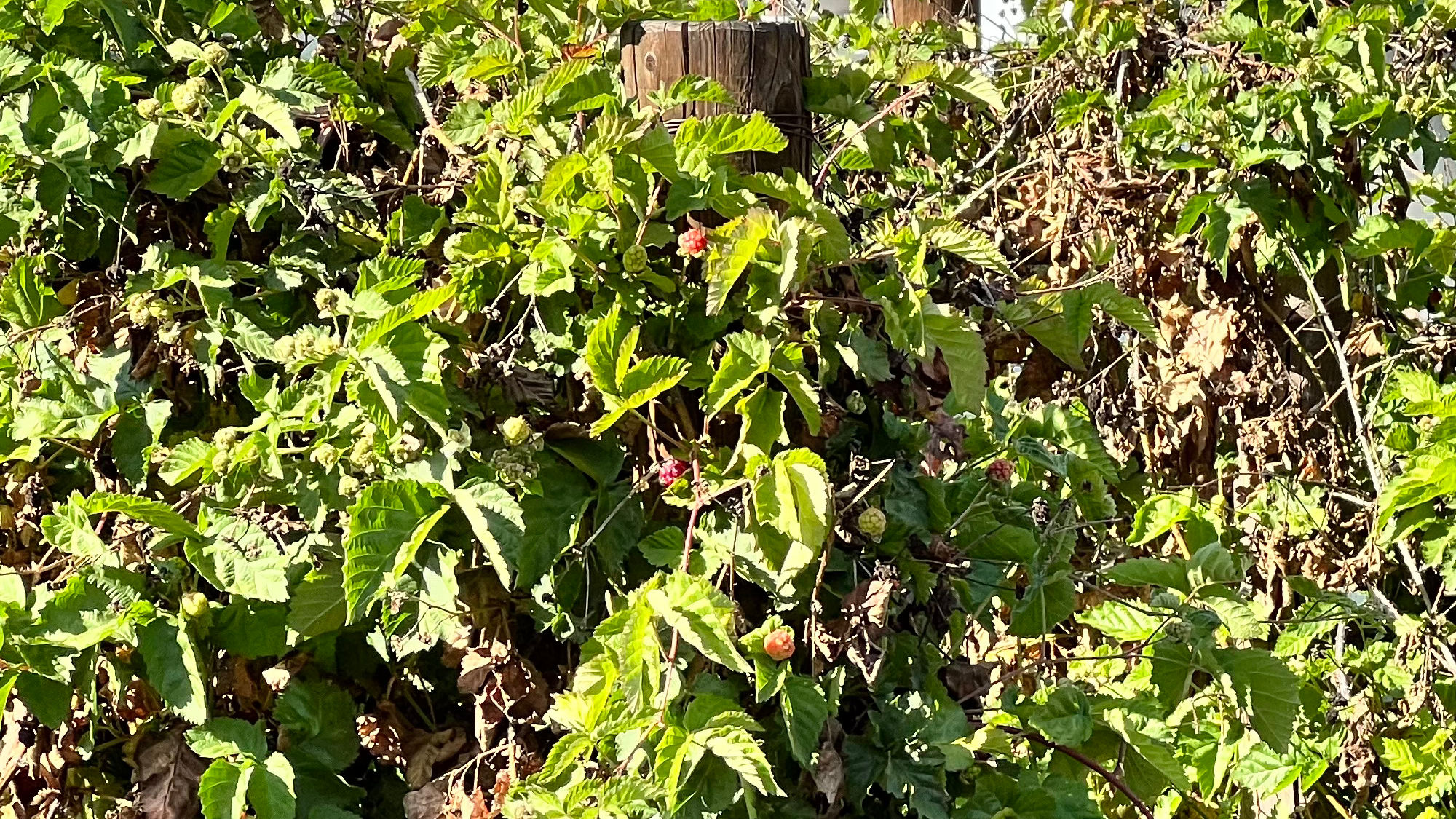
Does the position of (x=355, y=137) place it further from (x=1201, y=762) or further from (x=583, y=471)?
(x=1201, y=762)

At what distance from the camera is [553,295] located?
1675 mm

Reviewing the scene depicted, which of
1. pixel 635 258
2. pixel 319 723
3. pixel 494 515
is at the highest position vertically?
pixel 635 258

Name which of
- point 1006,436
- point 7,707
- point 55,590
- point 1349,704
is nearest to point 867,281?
point 1006,436

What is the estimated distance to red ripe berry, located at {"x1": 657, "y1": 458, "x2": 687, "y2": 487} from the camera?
160cm

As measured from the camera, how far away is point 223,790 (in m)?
1.65

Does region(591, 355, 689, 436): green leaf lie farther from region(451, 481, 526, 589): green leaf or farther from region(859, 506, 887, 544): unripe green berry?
region(859, 506, 887, 544): unripe green berry

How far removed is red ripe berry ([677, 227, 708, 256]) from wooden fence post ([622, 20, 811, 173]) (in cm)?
15

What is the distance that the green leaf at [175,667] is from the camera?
1671 millimetres

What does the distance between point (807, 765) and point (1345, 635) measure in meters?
2.22

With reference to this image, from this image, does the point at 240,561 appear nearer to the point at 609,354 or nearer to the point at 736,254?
the point at 609,354

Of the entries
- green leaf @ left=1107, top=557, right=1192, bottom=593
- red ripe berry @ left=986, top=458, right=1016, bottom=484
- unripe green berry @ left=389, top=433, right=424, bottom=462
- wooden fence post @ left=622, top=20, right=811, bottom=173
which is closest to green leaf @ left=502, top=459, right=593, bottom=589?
unripe green berry @ left=389, top=433, right=424, bottom=462

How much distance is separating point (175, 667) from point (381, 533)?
36 cm

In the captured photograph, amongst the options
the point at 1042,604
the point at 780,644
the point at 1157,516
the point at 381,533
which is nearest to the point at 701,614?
the point at 780,644

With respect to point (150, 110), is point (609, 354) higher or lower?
lower
